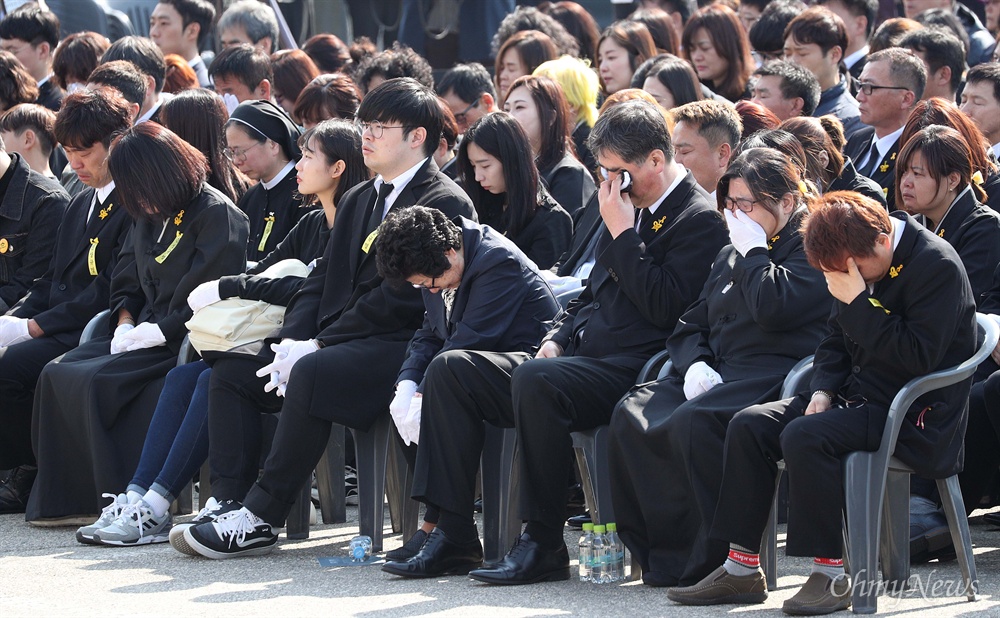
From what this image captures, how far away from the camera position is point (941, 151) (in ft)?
16.3

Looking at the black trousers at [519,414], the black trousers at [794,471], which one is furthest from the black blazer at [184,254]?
the black trousers at [794,471]

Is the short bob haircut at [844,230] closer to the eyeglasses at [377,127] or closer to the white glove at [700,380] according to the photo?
the white glove at [700,380]

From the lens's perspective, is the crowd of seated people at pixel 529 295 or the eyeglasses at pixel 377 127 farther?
the eyeglasses at pixel 377 127

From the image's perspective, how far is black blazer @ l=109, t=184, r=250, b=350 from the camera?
602cm

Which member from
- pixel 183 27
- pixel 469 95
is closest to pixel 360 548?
pixel 469 95

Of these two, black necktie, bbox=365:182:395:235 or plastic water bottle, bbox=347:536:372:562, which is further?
black necktie, bbox=365:182:395:235

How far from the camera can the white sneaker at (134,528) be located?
5.55 metres

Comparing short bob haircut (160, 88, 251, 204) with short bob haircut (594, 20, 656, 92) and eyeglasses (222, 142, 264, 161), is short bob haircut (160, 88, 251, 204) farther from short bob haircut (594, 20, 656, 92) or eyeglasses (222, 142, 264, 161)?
short bob haircut (594, 20, 656, 92)

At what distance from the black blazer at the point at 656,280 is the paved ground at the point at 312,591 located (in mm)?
841

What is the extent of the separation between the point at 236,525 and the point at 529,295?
1331 mm

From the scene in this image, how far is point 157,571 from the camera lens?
5094mm

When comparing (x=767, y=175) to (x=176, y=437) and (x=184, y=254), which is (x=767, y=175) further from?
(x=184, y=254)

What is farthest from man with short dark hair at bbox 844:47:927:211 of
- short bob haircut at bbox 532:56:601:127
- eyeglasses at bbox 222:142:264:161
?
eyeglasses at bbox 222:142:264:161

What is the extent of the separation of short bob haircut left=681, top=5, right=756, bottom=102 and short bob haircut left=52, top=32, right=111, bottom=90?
3547mm
